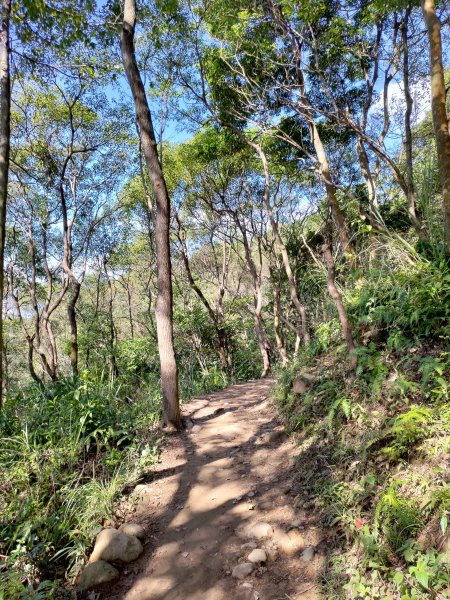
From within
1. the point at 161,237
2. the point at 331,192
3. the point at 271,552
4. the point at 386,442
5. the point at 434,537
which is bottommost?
the point at 271,552

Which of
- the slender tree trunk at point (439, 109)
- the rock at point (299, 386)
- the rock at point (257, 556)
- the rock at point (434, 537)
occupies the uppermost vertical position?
the slender tree trunk at point (439, 109)

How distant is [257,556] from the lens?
268cm

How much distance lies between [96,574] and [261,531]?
1.34 metres

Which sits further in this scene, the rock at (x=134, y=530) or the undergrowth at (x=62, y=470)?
the rock at (x=134, y=530)

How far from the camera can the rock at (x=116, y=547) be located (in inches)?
Answer: 117

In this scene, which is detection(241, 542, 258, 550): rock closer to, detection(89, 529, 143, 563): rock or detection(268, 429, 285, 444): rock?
detection(89, 529, 143, 563): rock

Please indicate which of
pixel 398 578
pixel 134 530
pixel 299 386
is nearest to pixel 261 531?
pixel 134 530

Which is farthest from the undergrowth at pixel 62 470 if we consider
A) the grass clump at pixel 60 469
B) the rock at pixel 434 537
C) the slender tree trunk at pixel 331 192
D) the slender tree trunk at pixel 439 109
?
the slender tree trunk at pixel 439 109

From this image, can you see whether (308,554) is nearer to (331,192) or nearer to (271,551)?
(271,551)

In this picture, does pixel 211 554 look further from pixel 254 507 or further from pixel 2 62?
pixel 2 62

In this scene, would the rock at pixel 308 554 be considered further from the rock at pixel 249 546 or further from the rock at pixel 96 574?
the rock at pixel 96 574

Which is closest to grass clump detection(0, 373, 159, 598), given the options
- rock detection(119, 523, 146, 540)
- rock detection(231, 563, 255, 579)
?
rock detection(119, 523, 146, 540)

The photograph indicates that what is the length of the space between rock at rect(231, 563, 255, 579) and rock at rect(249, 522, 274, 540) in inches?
10.6

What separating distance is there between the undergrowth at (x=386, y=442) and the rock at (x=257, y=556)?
48 centimetres
